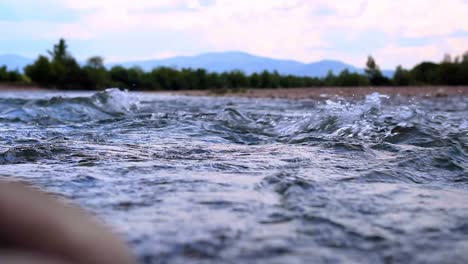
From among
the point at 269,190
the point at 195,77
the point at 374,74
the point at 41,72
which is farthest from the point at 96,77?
the point at 269,190

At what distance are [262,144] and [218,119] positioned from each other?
2413mm

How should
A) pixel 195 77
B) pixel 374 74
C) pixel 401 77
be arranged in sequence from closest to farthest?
pixel 401 77 < pixel 374 74 < pixel 195 77

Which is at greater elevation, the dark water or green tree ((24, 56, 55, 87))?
green tree ((24, 56, 55, 87))

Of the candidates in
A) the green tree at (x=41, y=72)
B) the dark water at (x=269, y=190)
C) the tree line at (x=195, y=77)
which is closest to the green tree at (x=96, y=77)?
the tree line at (x=195, y=77)

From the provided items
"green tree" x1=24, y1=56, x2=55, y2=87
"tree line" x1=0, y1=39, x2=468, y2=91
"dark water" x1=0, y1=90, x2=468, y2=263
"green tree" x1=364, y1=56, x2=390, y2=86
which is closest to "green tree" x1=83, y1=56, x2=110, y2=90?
"tree line" x1=0, y1=39, x2=468, y2=91

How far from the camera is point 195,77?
1896 inches

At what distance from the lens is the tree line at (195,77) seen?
118 feet

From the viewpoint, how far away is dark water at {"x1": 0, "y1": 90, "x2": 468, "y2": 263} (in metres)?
1.89

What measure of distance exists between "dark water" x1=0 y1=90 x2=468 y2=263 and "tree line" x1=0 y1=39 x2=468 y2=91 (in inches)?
1163

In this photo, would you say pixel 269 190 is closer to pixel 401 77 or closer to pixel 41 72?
pixel 401 77

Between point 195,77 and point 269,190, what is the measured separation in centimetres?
4575

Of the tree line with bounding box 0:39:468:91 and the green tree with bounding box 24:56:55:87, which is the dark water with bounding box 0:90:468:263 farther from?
the green tree with bounding box 24:56:55:87

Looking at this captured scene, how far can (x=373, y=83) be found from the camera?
38500 millimetres

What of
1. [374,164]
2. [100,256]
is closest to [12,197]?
[100,256]
